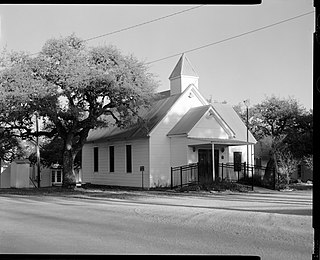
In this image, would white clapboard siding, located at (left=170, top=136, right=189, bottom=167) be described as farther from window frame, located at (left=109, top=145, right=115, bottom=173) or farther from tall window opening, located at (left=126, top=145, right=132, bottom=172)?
window frame, located at (left=109, top=145, right=115, bottom=173)

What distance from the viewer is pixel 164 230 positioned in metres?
6.13

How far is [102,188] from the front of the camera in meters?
15.0

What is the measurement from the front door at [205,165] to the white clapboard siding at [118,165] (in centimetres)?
172

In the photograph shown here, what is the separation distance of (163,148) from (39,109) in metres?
4.42

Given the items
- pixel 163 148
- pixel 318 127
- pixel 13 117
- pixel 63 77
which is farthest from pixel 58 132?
pixel 318 127

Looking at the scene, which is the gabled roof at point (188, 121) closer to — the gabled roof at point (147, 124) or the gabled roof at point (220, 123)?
the gabled roof at point (220, 123)

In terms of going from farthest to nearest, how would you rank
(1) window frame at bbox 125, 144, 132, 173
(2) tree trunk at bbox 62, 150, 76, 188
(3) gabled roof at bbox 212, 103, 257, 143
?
(1) window frame at bbox 125, 144, 132, 173
(2) tree trunk at bbox 62, 150, 76, 188
(3) gabled roof at bbox 212, 103, 257, 143

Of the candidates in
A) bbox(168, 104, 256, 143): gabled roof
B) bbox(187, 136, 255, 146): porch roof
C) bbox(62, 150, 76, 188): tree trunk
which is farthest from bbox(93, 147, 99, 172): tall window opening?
bbox(187, 136, 255, 146): porch roof

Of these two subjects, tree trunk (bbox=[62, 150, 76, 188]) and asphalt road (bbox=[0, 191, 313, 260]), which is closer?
asphalt road (bbox=[0, 191, 313, 260])

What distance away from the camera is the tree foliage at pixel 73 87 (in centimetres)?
1254

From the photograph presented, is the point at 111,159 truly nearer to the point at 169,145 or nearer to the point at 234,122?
the point at 169,145

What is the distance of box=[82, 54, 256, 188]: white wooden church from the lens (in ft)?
48.9

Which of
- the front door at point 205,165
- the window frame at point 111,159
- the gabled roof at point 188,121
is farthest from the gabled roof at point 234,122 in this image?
the window frame at point 111,159

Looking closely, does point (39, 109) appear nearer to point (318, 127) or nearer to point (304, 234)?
point (304, 234)
